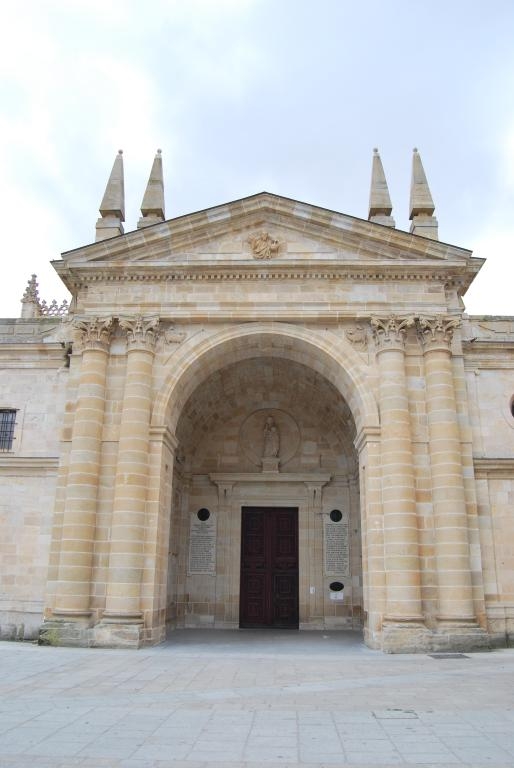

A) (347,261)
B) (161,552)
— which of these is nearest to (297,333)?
(347,261)

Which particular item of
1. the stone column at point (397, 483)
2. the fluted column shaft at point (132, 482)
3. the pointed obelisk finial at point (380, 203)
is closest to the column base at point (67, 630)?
the fluted column shaft at point (132, 482)

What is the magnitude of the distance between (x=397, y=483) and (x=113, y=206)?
35.1 feet

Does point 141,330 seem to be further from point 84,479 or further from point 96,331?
point 84,479

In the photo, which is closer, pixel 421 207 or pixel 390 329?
pixel 390 329

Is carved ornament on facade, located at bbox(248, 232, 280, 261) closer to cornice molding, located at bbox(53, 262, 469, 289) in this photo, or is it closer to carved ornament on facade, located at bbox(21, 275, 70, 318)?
cornice molding, located at bbox(53, 262, 469, 289)

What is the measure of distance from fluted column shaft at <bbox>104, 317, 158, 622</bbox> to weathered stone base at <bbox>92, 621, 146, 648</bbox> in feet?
0.50

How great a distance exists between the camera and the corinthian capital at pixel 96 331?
51.3ft

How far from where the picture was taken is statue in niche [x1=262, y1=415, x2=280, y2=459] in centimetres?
1992

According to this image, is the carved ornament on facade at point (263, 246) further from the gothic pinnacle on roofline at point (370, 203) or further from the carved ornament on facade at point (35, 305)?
the carved ornament on facade at point (35, 305)

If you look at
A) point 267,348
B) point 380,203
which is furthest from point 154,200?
point 380,203

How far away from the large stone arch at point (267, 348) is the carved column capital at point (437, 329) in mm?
1728

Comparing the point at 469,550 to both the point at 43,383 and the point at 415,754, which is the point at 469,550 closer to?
the point at 415,754

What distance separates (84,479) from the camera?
14.6 meters

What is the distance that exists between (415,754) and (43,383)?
13791 millimetres
